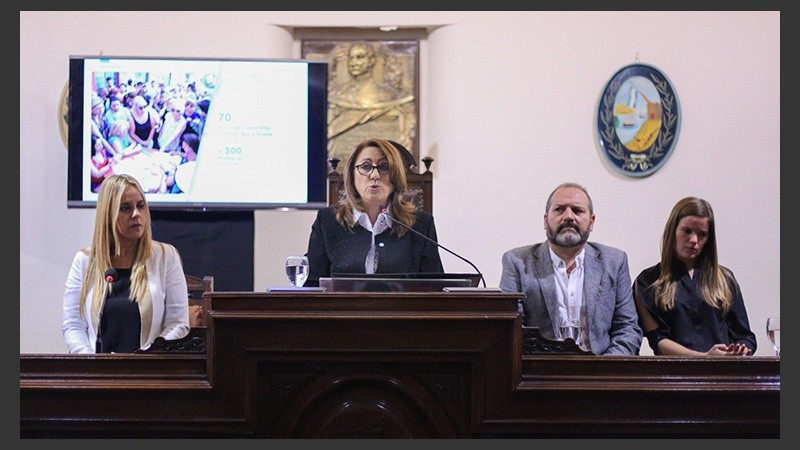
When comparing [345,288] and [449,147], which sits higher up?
[449,147]

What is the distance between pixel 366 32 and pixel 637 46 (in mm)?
1707

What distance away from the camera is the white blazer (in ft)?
13.4

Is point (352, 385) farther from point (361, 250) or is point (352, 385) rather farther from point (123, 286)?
point (123, 286)

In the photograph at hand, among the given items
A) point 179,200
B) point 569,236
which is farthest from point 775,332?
point 179,200

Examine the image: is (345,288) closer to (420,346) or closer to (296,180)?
(420,346)

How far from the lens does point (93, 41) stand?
23.2 feet

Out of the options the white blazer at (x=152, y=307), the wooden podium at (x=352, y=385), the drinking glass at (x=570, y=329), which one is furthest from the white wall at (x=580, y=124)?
the wooden podium at (x=352, y=385)

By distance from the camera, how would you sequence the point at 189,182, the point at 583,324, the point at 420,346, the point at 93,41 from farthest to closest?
1. the point at 93,41
2. the point at 189,182
3. the point at 583,324
4. the point at 420,346

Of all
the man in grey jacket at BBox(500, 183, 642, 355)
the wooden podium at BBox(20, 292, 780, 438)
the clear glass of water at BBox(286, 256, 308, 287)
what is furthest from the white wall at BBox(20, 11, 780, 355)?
the wooden podium at BBox(20, 292, 780, 438)

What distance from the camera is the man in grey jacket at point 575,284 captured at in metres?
4.21

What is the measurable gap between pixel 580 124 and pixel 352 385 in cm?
418

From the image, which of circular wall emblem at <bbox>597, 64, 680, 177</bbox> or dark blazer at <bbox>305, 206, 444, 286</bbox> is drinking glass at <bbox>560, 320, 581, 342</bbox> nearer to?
dark blazer at <bbox>305, 206, 444, 286</bbox>

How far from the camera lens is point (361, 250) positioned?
4.32 metres

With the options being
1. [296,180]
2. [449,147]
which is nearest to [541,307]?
[296,180]
